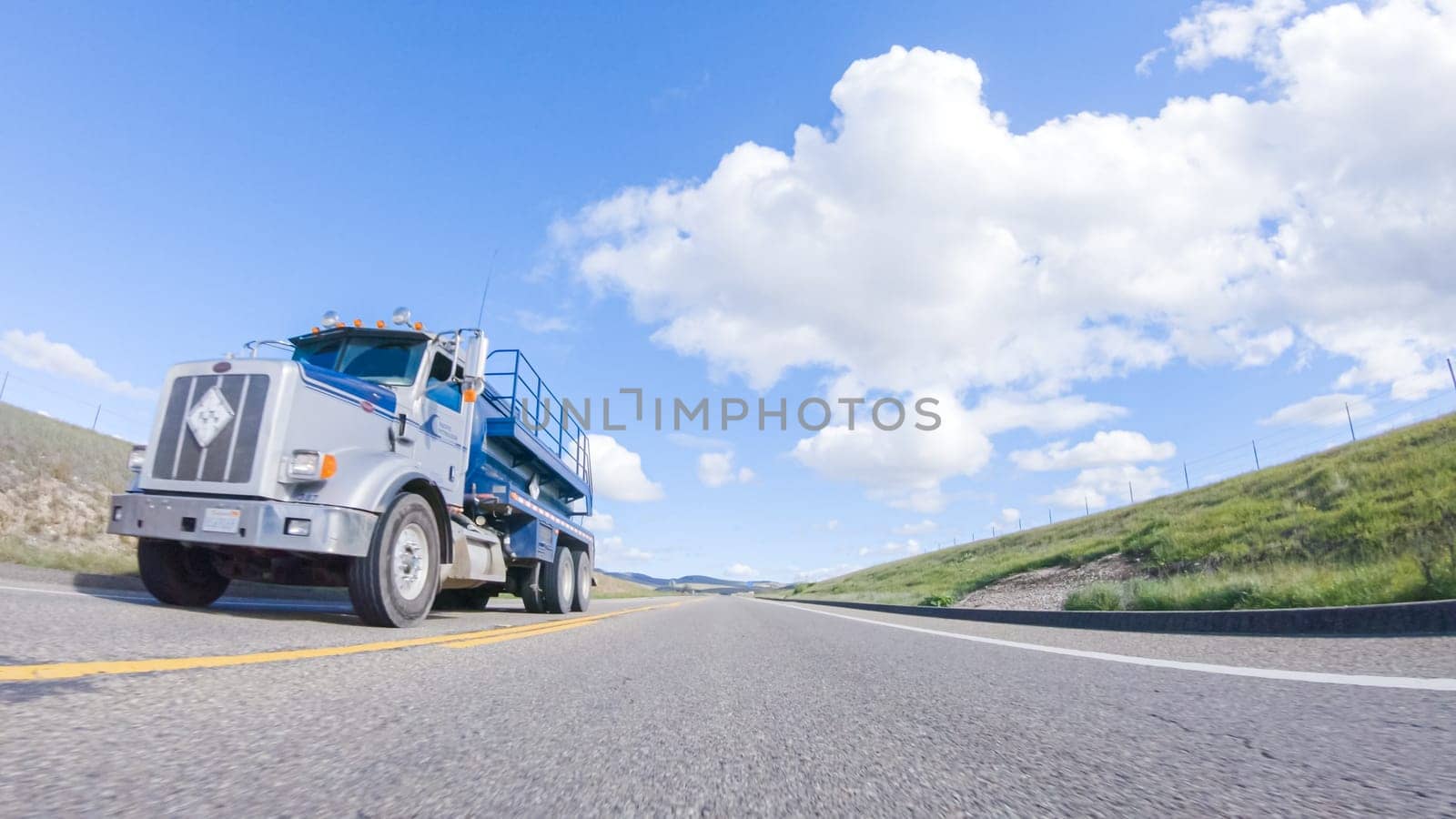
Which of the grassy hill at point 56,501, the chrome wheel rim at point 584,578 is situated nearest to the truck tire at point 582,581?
the chrome wheel rim at point 584,578

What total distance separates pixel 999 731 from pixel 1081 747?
1.05 ft

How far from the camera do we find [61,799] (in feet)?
4.70

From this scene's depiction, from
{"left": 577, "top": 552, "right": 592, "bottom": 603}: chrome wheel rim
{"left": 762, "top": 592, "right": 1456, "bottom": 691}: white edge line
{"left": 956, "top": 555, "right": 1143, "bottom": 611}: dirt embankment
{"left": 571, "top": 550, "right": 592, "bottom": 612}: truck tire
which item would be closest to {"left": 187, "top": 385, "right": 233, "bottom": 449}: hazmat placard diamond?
{"left": 762, "top": 592, "right": 1456, "bottom": 691}: white edge line

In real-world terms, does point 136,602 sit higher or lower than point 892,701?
higher

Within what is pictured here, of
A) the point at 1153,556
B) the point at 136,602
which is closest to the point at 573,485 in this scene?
the point at 136,602

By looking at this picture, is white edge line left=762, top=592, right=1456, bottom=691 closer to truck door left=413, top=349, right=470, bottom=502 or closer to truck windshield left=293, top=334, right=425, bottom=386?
truck door left=413, top=349, right=470, bottom=502

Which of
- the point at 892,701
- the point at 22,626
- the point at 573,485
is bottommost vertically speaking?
the point at 892,701

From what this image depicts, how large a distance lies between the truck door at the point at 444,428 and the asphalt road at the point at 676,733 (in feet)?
11.1

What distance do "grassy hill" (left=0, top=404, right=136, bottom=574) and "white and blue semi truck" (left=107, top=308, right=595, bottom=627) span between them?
595cm

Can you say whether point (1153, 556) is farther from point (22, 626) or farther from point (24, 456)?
point (24, 456)

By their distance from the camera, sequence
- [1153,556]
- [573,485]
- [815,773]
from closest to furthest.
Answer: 1. [815,773]
2. [573,485]
3. [1153,556]

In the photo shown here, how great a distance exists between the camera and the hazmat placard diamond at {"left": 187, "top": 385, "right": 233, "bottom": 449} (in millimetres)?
5996

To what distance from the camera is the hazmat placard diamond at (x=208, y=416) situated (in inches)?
236

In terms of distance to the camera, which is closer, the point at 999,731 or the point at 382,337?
the point at 999,731
